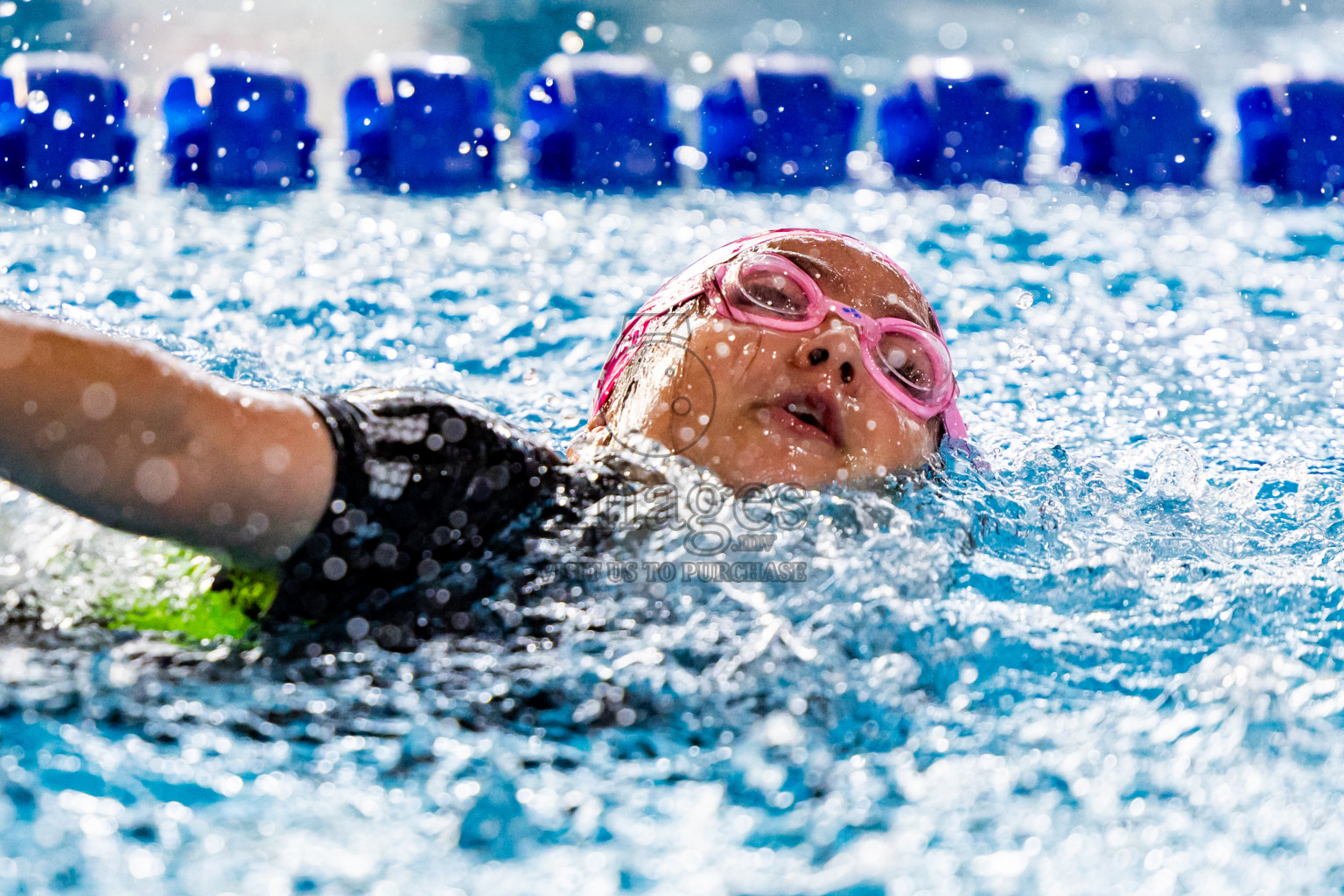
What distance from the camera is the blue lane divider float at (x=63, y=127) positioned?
4020 mm

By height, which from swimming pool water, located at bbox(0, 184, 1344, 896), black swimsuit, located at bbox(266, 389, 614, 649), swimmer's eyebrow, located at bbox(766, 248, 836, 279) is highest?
swimmer's eyebrow, located at bbox(766, 248, 836, 279)

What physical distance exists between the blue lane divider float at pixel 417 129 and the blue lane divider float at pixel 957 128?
1.54 metres

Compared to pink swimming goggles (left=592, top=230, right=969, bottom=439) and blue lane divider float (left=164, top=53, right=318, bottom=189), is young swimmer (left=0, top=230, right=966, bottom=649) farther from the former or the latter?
blue lane divider float (left=164, top=53, right=318, bottom=189)

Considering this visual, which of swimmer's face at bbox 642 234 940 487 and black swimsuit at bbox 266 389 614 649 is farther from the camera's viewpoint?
swimmer's face at bbox 642 234 940 487

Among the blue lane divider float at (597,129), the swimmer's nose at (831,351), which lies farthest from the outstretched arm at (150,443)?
the blue lane divider float at (597,129)

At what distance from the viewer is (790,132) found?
4.75m

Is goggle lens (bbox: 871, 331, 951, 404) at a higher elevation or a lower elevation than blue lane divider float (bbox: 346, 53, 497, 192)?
lower

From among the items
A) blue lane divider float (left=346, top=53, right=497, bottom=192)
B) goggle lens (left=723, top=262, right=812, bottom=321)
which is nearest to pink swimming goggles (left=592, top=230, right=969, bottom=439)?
goggle lens (left=723, top=262, right=812, bottom=321)

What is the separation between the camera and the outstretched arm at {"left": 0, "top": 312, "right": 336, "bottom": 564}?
96 centimetres

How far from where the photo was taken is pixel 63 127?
4.11m

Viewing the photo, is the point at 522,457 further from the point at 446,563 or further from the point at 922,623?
the point at 922,623

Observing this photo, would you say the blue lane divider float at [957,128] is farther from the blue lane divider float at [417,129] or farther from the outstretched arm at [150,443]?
the outstretched arm at [150,443]

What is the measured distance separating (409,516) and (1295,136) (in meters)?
4.58

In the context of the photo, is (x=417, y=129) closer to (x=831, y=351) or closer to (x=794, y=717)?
(x=831, y=351)
